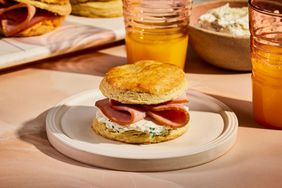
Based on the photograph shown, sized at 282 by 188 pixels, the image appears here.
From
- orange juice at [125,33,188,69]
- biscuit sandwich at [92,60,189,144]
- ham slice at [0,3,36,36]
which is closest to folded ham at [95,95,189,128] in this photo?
biscuit sandwich at [92,60,189,144]

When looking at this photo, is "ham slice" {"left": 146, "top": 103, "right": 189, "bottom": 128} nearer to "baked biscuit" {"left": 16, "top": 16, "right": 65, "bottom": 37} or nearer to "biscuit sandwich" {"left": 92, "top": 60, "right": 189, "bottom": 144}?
"biscuit sandwich" {"left": 92, "top": 60, "right": 189, "bottom": 144}

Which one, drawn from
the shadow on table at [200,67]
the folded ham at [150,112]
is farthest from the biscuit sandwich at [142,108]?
the shadow on table at [200,67]

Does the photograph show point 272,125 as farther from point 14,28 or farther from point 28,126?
point 14,28

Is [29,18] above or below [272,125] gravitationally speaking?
above

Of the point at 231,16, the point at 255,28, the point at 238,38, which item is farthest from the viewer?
the point at 231,16

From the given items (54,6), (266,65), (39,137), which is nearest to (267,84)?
(266,65)

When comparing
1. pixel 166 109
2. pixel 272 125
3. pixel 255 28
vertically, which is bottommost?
pixel 272 125

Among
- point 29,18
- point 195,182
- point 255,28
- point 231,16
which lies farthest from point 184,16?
point 195,182

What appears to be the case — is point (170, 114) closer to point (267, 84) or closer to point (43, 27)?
point (267, 84)
